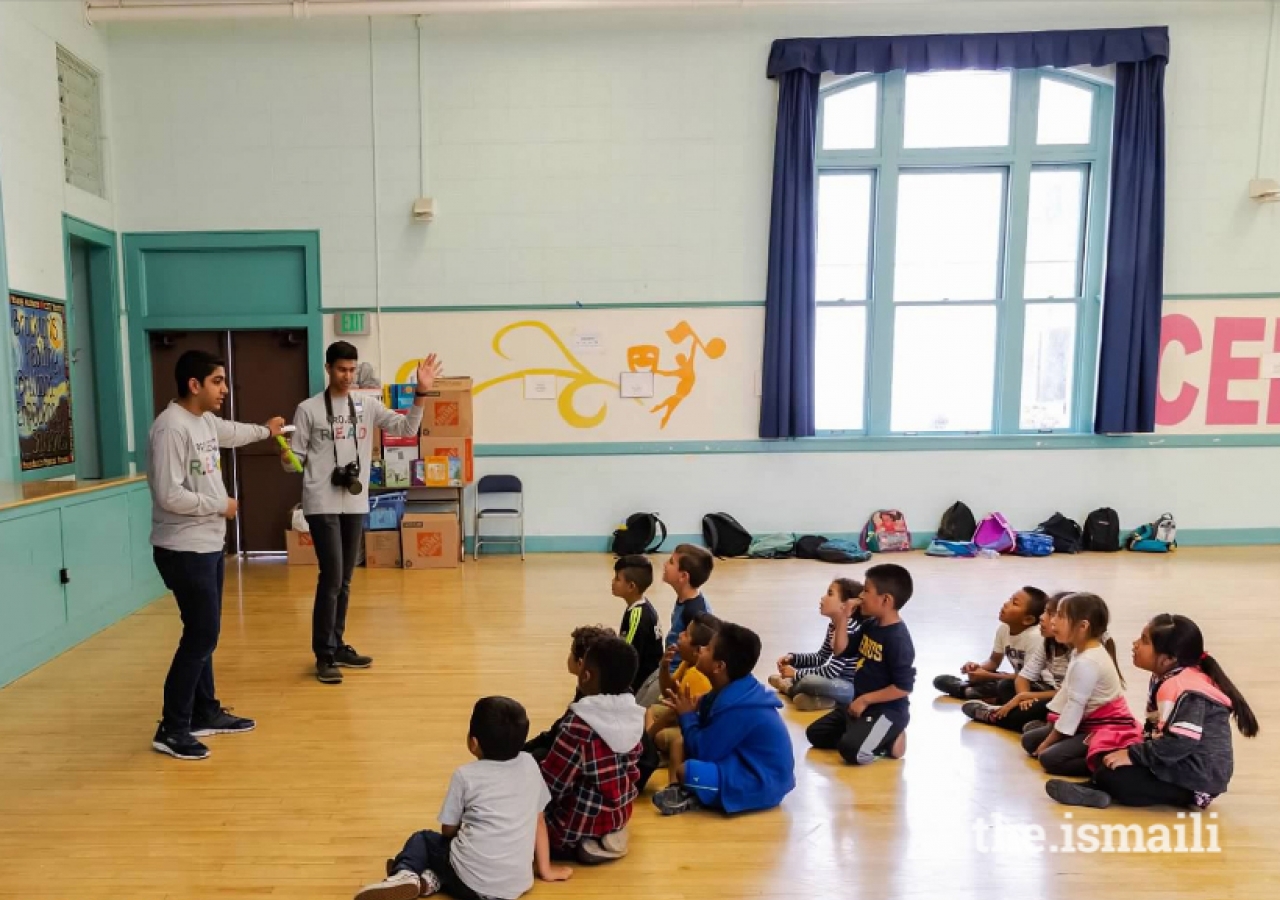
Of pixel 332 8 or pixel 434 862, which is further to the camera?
pixel 332 8

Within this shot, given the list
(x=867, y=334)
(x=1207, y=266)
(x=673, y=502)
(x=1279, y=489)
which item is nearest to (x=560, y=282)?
(x=673, y=502)

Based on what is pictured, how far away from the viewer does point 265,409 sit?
6.72 m

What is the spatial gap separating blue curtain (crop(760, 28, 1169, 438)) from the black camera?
3.89m

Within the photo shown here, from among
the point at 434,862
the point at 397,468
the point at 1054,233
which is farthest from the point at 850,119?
the point at 434,862

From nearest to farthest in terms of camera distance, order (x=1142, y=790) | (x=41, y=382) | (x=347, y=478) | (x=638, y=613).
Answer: (x=1142, y=790), (x=638, y=613), (x=347, y=478), (x=41, y=382)

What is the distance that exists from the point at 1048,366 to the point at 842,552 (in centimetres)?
268

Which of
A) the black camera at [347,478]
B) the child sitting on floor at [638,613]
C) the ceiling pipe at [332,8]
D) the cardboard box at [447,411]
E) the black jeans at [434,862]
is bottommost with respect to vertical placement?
the black jeans at [434,862]

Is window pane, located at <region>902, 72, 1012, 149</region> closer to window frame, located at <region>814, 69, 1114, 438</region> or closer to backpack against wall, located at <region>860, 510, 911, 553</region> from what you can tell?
window frame, located at <region>814, 69, 1114, 438</region>

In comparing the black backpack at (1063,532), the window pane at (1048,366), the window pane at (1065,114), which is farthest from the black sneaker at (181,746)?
the window pane at (1065,114)

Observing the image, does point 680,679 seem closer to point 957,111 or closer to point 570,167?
point 570,167

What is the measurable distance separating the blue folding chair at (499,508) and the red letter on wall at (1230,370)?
6.16 metres

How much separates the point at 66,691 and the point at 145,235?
4391 millimetres

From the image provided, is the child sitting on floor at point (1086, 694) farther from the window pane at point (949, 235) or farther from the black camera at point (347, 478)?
the window pane at point (949, 235)

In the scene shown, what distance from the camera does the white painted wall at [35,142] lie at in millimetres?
5121
